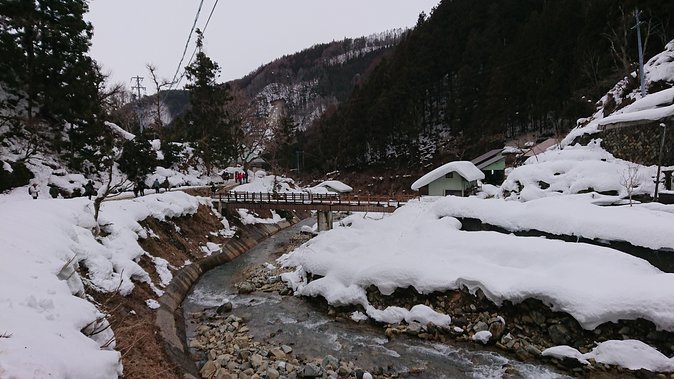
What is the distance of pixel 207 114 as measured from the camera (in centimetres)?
4253

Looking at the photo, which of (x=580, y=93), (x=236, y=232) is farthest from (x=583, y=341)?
(x=580, y=93)

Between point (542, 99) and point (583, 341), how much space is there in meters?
39.3

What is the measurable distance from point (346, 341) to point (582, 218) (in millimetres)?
11173

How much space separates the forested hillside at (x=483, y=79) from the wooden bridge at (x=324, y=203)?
2156cm

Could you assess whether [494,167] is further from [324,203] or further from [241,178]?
[241,178]

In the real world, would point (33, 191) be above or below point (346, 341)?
above

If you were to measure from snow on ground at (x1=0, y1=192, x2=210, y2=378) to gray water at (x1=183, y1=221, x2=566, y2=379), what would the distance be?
13.4 ft

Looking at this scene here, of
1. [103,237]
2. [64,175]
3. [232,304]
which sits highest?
[64,175]

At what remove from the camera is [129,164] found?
30781mm

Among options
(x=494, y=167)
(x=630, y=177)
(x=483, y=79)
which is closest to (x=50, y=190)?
(x=630, y=177)

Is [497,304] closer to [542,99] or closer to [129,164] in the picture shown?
[129,164]

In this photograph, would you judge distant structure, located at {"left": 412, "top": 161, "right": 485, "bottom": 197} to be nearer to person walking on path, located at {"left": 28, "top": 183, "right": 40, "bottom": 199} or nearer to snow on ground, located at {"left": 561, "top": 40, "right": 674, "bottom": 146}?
snow on ground, located at {"left": 561, "top": 40, "right": 674, "bottom": 146}

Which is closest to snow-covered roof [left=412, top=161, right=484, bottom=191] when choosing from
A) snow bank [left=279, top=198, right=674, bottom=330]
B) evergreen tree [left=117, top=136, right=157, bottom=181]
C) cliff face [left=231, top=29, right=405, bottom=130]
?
snow bank [left=279, top=198, right=674, bottom=330]

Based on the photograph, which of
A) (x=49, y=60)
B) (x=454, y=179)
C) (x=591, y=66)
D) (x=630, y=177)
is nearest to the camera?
(x=630, y=177)
